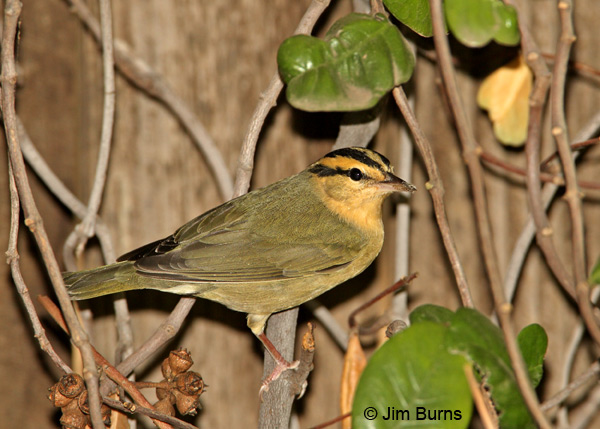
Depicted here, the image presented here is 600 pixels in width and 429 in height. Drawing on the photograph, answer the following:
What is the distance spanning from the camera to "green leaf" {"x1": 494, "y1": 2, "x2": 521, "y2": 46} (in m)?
2.03

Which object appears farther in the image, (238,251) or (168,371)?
(238,251)

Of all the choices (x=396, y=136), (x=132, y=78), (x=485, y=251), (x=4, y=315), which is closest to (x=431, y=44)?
(x=396, y=136)

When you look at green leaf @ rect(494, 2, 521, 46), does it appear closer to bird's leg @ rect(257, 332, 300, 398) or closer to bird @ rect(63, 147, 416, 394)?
bird @ rect(63, 147, 416, 394)

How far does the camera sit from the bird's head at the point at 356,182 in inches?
121

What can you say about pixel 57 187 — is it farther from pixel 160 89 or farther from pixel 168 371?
pixel 168 371

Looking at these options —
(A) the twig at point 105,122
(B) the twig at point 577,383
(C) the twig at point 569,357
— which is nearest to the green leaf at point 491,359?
(B) the twig at point 577,383

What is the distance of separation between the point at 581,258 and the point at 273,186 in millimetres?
1783

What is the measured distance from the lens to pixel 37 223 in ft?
6.70

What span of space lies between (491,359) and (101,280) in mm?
1824

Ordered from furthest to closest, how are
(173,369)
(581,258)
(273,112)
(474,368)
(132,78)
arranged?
(273,112) < (132,78) < (173,369) < (474,368) < (581,258)

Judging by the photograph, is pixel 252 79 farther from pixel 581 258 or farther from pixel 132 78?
pixel 581 258

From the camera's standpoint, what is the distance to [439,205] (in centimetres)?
228

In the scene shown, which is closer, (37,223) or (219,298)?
(37,223)

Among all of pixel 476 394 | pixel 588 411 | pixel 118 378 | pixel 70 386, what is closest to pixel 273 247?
pixel 118 378
